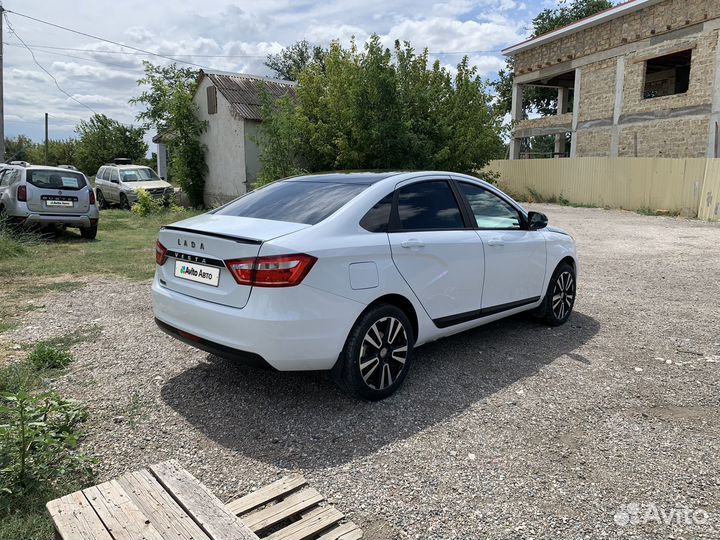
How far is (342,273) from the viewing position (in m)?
3.48

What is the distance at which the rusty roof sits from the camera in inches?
759

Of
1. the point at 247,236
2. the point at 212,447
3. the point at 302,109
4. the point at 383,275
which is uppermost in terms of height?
the point at 302,109

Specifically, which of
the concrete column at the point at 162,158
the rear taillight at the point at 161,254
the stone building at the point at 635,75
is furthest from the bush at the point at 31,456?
the concrete column at the point at 162,158

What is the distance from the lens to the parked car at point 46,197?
11.3 meters

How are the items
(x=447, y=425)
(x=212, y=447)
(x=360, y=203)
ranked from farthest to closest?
1. (x=360, y=203)
2. (x=447, y=425)
3. (x=212, y=447)

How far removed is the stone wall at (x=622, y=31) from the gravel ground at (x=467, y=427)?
20053 millimetres

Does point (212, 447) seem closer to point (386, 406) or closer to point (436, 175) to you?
point (386, 406)

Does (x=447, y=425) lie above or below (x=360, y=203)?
below

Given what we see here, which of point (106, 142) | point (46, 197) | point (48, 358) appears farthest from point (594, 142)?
point (106, 142)

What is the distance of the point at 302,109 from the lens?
17594 millimetres

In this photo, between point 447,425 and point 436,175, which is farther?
point 436,175

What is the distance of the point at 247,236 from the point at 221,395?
4.19ft

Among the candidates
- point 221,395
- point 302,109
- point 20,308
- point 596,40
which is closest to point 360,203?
point 221,395

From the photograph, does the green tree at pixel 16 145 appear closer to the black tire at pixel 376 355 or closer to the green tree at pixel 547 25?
the green tree at pixel 547 25
